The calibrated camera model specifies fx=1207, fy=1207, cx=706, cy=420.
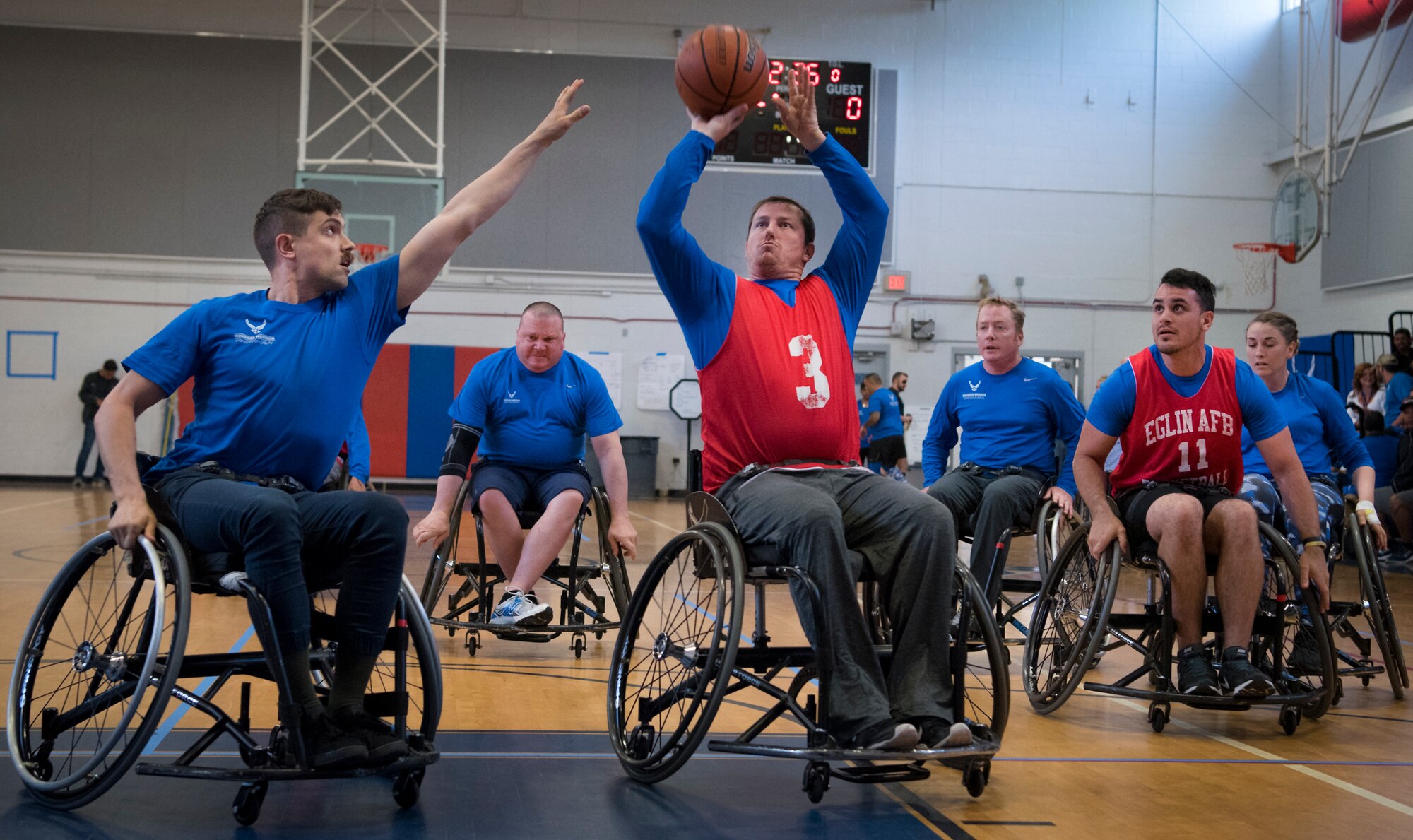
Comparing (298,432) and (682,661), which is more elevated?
(298,432)

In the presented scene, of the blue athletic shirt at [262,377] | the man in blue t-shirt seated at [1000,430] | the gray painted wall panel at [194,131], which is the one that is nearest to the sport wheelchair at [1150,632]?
the man in blue t-shirt seated at [1000,430]

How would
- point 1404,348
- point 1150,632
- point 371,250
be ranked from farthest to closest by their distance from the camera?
point 371,250
point 1404,348
point 1150,632

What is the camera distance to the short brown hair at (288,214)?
232 cm

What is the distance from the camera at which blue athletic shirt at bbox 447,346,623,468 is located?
4023 mm

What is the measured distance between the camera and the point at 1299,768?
258 centimetres

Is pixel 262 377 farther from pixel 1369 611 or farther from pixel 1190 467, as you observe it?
pixel 1369 611

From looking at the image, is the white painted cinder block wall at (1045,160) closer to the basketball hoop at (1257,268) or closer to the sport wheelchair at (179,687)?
the basketball hoop at (1257,268)

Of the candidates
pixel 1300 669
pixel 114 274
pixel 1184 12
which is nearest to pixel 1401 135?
pixel 1184 12

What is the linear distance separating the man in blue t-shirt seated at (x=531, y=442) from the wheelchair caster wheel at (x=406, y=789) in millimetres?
1626

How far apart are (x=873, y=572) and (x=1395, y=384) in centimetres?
733

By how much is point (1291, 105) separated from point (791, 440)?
12.6 m

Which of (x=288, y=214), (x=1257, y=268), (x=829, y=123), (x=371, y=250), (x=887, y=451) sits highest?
(x=829, y=123)

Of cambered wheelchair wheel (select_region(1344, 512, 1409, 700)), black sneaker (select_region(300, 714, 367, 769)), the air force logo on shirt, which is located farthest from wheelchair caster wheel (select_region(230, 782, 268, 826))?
cambered wheelchair wheel (select_region(1344, 512, 1409, 700))

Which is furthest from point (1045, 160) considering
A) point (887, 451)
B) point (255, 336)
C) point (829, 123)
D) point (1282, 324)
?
point (255, 336)
